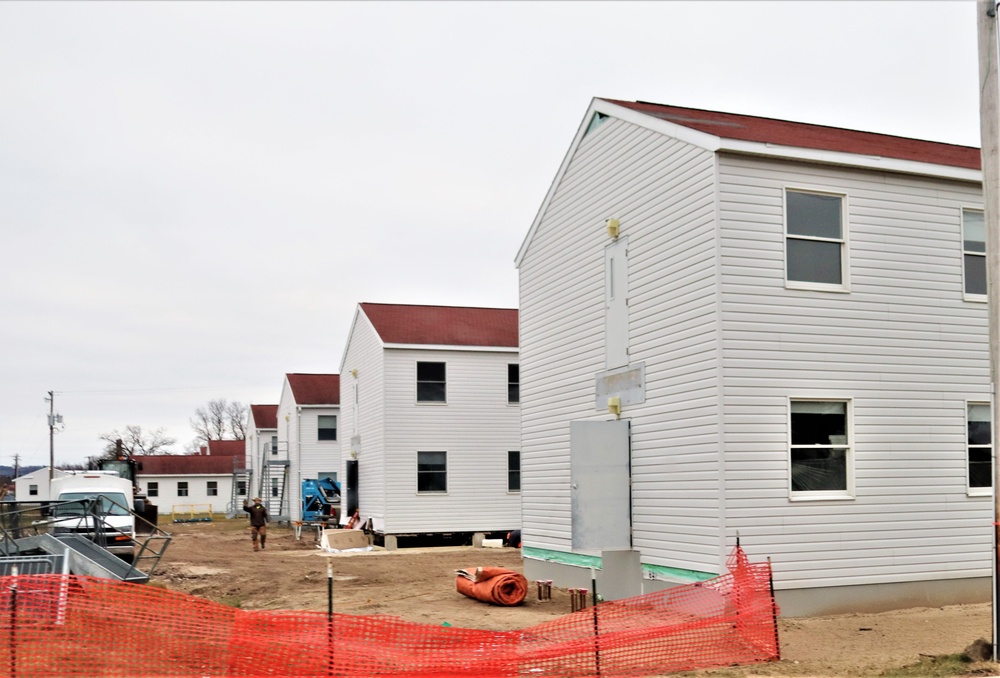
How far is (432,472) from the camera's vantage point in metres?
35.8

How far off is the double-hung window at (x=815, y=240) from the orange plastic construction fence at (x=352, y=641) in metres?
4.70

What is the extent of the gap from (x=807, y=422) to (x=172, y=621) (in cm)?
989

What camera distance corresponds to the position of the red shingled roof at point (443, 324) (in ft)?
120

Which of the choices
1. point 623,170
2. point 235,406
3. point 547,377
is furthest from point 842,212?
point 235,406

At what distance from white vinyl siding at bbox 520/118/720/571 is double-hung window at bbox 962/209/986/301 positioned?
5.08 m

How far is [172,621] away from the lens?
14.4 metres

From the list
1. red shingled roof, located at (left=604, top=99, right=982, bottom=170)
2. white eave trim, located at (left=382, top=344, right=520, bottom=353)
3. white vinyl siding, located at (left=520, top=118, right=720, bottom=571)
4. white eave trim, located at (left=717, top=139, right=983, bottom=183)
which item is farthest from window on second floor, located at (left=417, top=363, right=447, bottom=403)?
white eave trim, located at (left=717, top=139, right=983, bottom=183)

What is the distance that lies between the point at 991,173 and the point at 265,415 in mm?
60190

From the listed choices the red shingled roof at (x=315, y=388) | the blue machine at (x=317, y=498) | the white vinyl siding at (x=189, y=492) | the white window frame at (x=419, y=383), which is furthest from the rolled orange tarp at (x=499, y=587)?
the white vinyl siding at (x=189, y=492)

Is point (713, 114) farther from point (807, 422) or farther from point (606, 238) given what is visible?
point (807, 422)

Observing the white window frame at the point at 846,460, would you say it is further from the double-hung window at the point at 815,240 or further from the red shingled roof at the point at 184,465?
the red shingled roof at the point at 184,465

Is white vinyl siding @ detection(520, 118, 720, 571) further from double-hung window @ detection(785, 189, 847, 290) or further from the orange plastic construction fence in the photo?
the orange plastic construction fence

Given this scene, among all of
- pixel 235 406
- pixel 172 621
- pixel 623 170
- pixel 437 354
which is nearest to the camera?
pixel 172 621

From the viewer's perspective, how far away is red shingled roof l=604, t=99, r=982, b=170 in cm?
1748
